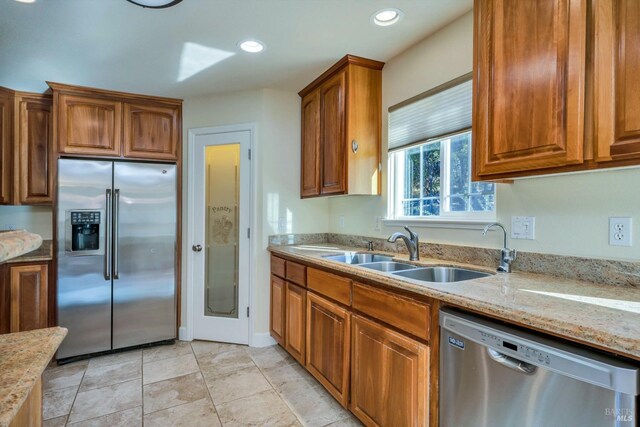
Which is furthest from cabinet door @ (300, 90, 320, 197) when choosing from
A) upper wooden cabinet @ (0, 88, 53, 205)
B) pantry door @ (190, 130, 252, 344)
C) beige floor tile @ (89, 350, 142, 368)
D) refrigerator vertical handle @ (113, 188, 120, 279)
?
upper wooden cabinet @ (0, 88, 53, 205)

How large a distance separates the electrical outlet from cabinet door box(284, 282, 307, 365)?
1.78 metres

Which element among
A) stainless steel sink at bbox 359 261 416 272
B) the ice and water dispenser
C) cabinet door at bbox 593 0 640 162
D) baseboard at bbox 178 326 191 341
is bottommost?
baseboard at bbox 178 326 191 341

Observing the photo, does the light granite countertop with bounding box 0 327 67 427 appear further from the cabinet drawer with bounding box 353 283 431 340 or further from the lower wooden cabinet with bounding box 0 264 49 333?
the lower wooden cabinet with bounding box 0 264 49 333

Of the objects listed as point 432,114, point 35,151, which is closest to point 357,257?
point 432,114

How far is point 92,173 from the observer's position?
2.93 m

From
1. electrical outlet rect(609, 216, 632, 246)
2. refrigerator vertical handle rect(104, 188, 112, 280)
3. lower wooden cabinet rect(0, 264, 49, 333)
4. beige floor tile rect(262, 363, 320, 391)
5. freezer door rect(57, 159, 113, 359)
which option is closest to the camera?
electrical outlet rect(609, 216, 632, 246)

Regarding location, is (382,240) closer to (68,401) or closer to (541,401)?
(541,401)

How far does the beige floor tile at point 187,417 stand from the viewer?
1993 mm

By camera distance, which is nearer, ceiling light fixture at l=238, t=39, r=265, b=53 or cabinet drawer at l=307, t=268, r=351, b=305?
cabinet drawer at l=307, t=268, r=351, b=305

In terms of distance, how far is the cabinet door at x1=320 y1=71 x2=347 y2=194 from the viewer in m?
2.56

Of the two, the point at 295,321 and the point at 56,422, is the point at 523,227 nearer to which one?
the point at 295,321

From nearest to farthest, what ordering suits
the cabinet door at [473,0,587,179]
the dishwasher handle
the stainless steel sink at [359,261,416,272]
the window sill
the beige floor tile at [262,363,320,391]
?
1. the dishwasher handle
2. the cabinet door at [473,0,587,179]
3. the window sill
4. the stainless steel sink at [359,261,416,272]
5. the beige floor tile at [262,363,320,391]

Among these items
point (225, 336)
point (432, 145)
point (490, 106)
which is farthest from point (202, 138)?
point (490, 106)

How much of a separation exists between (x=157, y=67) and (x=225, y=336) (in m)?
2.41
